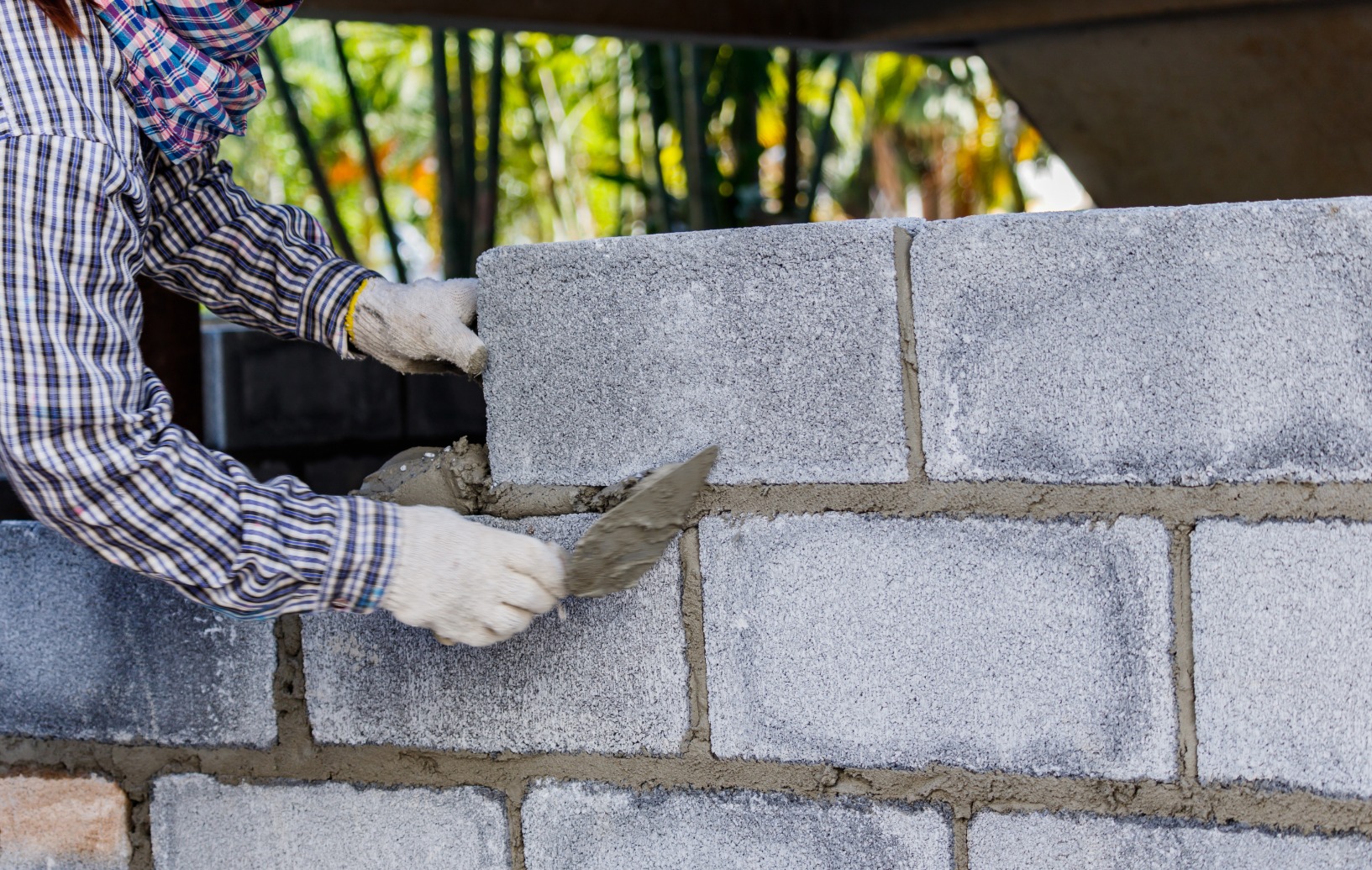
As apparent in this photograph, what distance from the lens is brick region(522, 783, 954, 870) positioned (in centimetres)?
161

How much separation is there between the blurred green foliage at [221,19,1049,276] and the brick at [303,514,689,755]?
5201 mm

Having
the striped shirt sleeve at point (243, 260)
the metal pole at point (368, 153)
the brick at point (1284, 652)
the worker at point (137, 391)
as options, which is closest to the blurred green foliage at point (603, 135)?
the metal pole at point (368, 153)

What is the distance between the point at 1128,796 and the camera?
1516 mm

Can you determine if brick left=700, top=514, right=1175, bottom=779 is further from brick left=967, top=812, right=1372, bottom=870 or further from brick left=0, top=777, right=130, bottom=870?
brick left=0, top=777, right=130, bottom=870

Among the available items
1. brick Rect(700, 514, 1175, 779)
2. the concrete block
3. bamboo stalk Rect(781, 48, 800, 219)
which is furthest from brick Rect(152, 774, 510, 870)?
bamboo stalk Rect(781, 48, 800, 219)

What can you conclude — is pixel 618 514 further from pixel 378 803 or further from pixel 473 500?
pixel 378 803

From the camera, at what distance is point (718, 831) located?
1.69 metres

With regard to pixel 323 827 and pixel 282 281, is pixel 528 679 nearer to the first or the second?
pixel 323 827

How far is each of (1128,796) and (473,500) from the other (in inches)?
39.0

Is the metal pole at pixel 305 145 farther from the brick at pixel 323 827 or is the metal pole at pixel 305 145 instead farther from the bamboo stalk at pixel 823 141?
the brick at pixel 323 827

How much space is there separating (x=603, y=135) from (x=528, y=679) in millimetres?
11754

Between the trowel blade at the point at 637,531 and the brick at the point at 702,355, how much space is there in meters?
0.04

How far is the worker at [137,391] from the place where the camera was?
1.30 m

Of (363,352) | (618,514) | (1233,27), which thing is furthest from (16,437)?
(1233,27)
